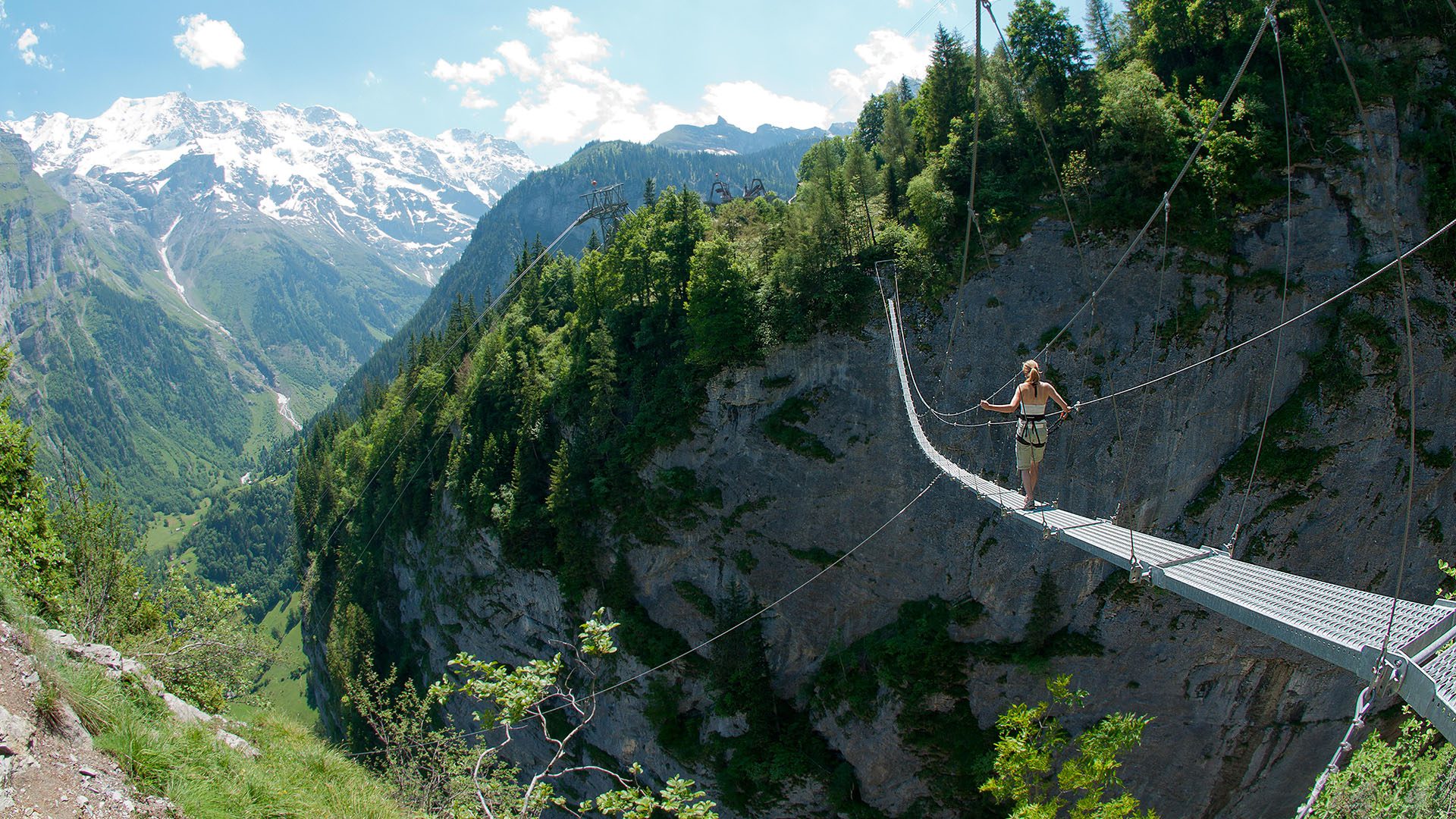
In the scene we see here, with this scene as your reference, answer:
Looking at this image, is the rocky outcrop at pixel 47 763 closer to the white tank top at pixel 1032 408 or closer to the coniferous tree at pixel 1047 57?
the white tank top at pixel 1032 408

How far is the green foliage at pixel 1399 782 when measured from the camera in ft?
37.0

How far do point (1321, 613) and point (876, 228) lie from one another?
2610 cm

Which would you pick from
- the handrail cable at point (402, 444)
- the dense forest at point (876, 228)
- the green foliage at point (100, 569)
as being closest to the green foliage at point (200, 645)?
the green foliage at point (100, 569)

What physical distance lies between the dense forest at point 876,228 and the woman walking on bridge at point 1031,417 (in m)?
9.48

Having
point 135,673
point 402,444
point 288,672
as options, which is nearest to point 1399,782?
point 135,673

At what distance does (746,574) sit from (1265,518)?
19.3 m

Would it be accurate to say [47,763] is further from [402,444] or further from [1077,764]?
[402,444]

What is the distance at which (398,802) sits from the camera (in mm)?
12047

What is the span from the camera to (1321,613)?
20.5ft

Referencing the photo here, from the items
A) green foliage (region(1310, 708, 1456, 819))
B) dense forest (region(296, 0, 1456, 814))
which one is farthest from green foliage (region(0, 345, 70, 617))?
green foliage (region(1310, 708, 1456, 819))

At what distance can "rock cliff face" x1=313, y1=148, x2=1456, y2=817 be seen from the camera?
74.9 ft

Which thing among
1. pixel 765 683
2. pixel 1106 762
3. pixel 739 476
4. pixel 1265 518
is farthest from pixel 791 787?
pixel 1265 518

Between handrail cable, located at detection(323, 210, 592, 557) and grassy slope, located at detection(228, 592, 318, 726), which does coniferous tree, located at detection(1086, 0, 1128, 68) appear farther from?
grassy slope, located at detection(228, 592, 318, 726)

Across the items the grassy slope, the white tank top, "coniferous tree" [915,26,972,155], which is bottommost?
the grassy slope
